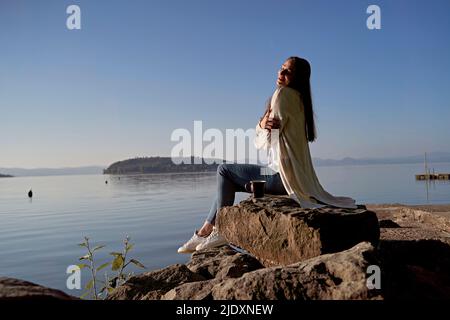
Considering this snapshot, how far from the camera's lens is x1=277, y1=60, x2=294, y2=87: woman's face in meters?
4.36

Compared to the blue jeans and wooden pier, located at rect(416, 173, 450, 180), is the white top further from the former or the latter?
wooden pier, located at rect(416, 173, 450, 180)

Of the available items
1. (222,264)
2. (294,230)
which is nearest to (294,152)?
(294,230)

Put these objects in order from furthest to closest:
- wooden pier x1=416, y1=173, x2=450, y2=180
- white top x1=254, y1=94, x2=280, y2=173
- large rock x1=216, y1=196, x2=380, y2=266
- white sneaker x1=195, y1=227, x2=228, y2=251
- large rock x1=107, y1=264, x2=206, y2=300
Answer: wooden pier x1=416, y1=173, x2=450, y2=180 → white sneaker x1=195, y1=227, x2=228, y2=251 → white top x1=254, y1=94, x2=280, y2=173 → large rock x1=216, y1=196, x2=380, y2=266 → large rock x1=107, y1=264, x2=206, y2=300

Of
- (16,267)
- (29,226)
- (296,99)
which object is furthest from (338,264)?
(29,226)

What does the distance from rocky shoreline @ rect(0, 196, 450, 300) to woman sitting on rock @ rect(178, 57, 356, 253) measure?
0.74 ft

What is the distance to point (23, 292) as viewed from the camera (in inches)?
91.0

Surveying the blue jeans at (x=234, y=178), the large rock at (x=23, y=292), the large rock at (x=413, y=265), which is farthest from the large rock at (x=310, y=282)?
the blue jeans at (x=234, y=178)

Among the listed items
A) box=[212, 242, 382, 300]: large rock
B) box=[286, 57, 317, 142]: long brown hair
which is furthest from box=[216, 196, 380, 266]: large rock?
box=[286, 57, 317, 142]: long brown hair

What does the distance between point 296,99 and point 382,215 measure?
7.52m

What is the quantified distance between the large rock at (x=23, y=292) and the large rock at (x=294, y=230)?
1.95 meters

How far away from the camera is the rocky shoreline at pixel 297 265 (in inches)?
95.7

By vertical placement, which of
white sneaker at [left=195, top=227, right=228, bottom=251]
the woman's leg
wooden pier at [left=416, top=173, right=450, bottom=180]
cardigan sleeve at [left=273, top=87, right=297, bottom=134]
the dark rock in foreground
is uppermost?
cardigan sleeve at [left=273, top=87, right=297, bottom=134]

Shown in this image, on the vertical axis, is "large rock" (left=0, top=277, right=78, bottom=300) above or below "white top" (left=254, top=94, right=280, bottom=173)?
below
